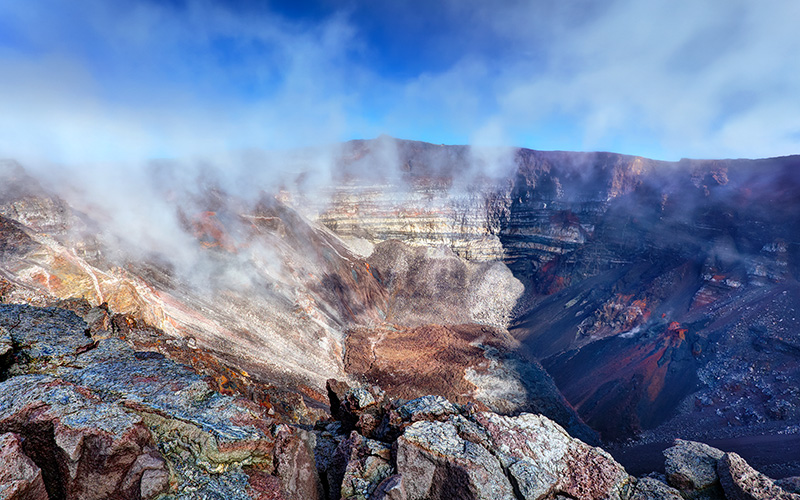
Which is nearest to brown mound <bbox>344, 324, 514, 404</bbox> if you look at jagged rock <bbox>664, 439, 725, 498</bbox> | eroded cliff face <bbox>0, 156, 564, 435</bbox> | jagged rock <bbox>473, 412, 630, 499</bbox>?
eroded cliff face <bbox>0, 156, 564, 435</bbox>

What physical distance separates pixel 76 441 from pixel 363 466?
165 inches

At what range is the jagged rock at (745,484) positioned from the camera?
6.59 m

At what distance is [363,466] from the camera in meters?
6.20

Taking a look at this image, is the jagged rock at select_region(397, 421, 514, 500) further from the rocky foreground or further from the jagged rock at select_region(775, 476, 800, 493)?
the jagged rock at select_region(775, 476, 800, 493)

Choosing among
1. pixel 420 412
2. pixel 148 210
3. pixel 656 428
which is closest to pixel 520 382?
pixel 656 428

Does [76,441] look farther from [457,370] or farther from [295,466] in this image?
[457,370]

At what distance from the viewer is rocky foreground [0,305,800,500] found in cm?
433

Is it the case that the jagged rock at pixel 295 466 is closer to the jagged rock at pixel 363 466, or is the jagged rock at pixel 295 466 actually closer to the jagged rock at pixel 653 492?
the jagged rock at pixel 363 466

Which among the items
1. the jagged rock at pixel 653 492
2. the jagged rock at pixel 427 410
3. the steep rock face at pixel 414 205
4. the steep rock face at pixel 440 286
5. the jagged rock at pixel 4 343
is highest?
the steep rock face at pixel 414 205

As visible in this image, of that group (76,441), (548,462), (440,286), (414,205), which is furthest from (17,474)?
(414,205)

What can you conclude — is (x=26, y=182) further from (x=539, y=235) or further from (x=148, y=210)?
(x=539, y=235)

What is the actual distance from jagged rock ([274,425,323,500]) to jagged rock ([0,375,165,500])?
1720 millimetres

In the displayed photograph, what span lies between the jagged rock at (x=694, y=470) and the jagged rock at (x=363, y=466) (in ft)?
20.5

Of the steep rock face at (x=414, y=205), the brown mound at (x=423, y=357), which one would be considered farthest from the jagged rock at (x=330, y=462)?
the steep rock face at (x=414, y=205)
